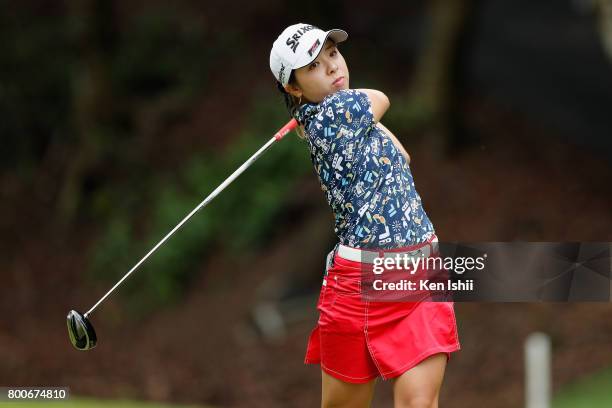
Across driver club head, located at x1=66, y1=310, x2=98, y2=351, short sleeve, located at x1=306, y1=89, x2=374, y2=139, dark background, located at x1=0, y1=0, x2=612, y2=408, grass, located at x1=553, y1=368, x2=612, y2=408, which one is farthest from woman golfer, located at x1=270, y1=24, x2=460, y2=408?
dark background, located at x1=0, y1=0, x2=612, y2=408

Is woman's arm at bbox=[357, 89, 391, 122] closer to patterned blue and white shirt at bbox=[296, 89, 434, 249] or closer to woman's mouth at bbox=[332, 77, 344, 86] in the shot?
patterned blue and white shirt at bbox=[296, 89, 434, 249]

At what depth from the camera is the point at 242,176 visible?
14.7 m

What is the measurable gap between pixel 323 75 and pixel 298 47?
15 cm

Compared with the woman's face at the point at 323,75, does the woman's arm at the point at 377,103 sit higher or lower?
lower

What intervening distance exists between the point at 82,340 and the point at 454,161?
9321mm

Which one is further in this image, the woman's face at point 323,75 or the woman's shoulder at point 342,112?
the woman's face at point 323,75

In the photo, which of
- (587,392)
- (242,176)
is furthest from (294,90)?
(242,176)

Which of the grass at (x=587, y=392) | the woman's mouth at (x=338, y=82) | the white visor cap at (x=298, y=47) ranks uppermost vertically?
Result: the grass at (x=587, y=392)

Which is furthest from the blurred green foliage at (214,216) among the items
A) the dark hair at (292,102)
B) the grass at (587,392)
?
the dark hair at (292,102)

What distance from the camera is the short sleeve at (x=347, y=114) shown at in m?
4.36

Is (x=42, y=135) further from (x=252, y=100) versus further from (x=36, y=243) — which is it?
(x=252, y=100)

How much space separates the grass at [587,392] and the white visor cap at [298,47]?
7.12 m

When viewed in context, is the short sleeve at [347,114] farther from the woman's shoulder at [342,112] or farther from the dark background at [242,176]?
the dark background at [242,176]

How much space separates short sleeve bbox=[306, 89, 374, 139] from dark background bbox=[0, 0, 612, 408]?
7.26 metres
